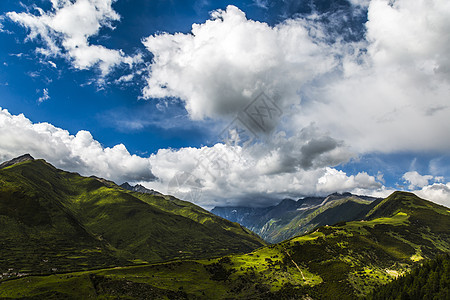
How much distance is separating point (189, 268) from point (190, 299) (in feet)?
127

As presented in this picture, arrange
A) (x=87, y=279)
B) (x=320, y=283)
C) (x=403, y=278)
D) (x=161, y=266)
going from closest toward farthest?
(x=87, y=279)
(x=403, y=278)
(x=161, y=266)
(x=320, y=283)

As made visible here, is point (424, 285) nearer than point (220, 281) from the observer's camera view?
Yes

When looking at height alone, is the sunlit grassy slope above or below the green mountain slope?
below

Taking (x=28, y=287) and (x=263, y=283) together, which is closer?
(x=28, y=287)

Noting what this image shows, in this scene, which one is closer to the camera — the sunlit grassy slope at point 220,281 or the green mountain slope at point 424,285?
the sunlit grassy slope at point 220,281

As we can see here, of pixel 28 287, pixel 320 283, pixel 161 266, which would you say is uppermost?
pixel 320 283

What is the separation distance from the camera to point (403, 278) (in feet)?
473

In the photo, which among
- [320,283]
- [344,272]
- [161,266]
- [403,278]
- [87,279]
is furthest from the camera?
[344,272]

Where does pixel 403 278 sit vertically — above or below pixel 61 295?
above

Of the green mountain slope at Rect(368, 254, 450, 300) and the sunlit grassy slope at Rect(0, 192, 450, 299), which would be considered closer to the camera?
the sunlit grassy slope at Rect(0, 192, 450, 299)

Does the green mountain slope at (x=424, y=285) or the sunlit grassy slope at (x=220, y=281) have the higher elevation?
the green mountain slope at (x=424, y=285)

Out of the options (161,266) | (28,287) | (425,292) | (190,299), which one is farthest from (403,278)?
(28,287)

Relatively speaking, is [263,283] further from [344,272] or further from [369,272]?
[369,272]

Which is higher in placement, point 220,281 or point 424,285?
point 424,285
